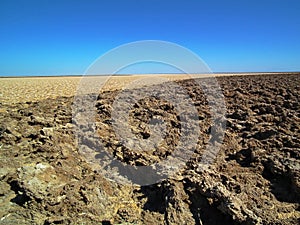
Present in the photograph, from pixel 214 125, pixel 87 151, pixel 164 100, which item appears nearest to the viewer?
pixel 87 151

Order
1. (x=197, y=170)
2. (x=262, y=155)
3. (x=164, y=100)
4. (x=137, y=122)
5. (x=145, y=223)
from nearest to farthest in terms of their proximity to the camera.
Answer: (x=145, y=223) → (x=197, y=170) → (x=262, y=155) → (x=137, y=122) → (x=164, y=100)

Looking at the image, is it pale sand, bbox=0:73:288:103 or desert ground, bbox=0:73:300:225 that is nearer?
desert ground, bbox=0:73:300:225

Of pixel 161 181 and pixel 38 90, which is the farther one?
pixel 38 90

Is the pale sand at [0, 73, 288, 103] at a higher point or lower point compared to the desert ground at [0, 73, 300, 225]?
higher

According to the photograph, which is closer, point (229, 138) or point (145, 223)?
point (145, 223)

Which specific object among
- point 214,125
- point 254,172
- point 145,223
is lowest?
point 145,223

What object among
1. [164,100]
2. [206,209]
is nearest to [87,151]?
[206,209]

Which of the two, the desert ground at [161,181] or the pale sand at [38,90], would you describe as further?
the pale sand at [38,90]

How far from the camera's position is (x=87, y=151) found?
458 centimetres

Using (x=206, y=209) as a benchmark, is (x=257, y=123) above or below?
above

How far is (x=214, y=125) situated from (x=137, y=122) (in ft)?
5.80

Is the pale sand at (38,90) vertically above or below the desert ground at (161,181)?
above

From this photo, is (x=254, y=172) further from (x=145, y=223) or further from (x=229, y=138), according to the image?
(x=145, y=223)

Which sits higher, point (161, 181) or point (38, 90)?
point (38, 90)
